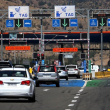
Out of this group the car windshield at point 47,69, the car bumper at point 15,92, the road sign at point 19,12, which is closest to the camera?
the car bumper at point 15,92

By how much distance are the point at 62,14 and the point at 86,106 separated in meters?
40.4

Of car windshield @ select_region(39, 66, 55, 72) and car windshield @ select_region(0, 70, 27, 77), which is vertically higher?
A: car windshield @ select_region(0, 70, 27, 77)

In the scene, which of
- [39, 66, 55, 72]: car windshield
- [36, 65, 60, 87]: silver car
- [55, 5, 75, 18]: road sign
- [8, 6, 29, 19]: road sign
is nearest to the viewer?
[36, 65, 60, 87]: silver car

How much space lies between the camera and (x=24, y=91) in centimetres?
1873

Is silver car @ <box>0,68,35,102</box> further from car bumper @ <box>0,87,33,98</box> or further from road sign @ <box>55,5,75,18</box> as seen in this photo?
road sign @ <box>55,5,75,18</box>

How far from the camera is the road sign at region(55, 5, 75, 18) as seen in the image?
57.3m

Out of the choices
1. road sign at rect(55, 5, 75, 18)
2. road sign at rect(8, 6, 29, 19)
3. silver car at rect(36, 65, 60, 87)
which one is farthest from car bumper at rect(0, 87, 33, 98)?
road sign at rect(8, 6, 29, 19)

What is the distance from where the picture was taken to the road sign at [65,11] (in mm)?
57344

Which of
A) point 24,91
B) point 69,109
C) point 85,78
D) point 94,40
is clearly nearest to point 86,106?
point 69,109

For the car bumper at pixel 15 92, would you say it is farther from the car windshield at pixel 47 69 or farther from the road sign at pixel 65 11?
the road sign at pixel 65 11

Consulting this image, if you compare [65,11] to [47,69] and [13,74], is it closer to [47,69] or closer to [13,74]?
[47,69]

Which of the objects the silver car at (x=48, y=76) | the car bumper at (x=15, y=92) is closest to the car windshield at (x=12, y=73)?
the car bumper at (x=15, y=92)

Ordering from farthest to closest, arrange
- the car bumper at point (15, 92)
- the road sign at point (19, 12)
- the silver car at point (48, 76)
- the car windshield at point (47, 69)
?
the road sign at point (19, 12)
the car windshield at point (47, 69)
the silver car at point (48, 76)
the car bumper at point (15, 92)

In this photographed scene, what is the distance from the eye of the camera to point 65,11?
57.6m
